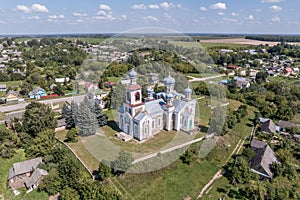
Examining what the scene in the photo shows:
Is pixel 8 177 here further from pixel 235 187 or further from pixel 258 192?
pixel 258 192

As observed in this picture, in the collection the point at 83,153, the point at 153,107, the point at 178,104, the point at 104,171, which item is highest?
the point at 178,104

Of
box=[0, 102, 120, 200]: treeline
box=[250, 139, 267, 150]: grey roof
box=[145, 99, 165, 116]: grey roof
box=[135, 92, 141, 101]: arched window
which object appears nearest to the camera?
box=[0, 102, 120, 200]: treeline

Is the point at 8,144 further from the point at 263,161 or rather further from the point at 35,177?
the point at 263,161

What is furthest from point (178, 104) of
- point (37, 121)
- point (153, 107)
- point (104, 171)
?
point (37, 121)

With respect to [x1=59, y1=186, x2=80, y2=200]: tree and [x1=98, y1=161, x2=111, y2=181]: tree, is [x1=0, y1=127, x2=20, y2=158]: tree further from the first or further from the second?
[x1=98, y1=161, x2=111, y2=181]: tree

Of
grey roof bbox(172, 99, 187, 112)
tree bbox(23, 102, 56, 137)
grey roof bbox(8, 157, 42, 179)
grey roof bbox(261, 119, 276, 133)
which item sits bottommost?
grey roof bbox(8, 157, 42, 179)

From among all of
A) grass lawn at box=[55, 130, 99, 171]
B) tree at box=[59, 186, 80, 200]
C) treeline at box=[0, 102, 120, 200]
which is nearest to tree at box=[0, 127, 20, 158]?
treeline at box=[0, 102, 120, 200]
